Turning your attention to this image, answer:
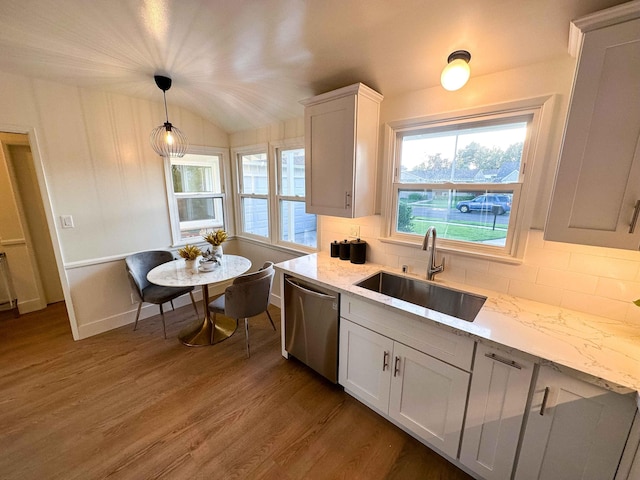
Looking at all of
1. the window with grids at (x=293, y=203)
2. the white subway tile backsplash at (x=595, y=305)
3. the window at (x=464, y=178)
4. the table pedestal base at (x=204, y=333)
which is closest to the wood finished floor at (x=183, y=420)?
the table pedestal base at (x=204, y=333)

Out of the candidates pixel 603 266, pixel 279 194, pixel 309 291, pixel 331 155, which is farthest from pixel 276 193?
pixel 603 266

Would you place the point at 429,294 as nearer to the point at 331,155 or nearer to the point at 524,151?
the point at 524,151

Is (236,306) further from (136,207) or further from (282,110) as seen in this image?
(282,110)

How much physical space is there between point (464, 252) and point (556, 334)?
0.68m

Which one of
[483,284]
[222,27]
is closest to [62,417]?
[222,27]

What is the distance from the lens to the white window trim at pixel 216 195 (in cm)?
301

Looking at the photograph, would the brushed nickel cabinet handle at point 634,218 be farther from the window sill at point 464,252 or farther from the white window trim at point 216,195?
the white window trim at point 216,195

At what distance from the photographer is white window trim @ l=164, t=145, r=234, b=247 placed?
3014 millimetres

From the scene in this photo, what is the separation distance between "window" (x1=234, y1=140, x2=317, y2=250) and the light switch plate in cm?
177

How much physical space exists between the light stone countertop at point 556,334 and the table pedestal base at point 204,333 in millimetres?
1584

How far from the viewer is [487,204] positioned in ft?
5.61

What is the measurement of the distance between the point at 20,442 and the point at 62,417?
7.7 inches

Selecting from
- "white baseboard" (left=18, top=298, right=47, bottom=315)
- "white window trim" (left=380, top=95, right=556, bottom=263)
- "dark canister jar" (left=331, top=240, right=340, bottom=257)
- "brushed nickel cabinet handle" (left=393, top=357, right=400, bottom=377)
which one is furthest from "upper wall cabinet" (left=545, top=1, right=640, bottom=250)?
"white baseboard" (left=18, top=298, right=47, bottom=315)

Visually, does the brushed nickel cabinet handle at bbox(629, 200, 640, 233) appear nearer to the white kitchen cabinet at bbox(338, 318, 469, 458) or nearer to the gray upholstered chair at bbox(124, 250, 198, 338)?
the white kitchen cabinet at bbox(338, 318, 469, 458)
